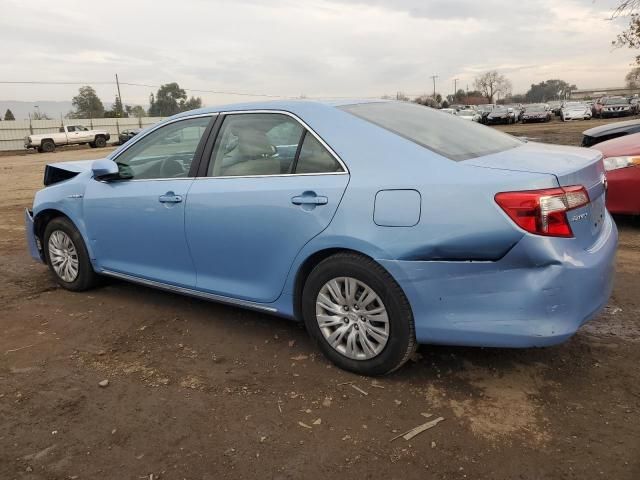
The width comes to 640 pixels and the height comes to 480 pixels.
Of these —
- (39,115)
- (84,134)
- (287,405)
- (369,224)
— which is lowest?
(287,405)

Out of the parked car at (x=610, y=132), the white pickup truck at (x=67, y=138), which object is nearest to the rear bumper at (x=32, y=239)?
the parked car at (x=610, y=132)

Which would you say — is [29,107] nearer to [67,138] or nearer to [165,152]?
[67,138]

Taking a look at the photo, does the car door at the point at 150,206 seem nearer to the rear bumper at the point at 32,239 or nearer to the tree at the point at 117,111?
the rear bumper at the point at 32,239

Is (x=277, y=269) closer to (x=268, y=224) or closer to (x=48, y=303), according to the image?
(x=268, y=224)

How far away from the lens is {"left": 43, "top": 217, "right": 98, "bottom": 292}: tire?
15.5ft

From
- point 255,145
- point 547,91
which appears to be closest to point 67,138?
point 255,145

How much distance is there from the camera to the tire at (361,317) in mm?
2959

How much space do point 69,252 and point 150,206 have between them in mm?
1347

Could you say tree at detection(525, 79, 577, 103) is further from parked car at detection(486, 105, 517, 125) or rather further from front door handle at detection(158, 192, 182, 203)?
front door handle at detection(158, 192, 182, 203)

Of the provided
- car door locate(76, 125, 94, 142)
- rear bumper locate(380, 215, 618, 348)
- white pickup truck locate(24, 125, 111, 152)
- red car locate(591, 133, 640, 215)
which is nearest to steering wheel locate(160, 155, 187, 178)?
rear bumper locate(380, 215, 618, 348)

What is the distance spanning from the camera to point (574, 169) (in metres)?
2.84

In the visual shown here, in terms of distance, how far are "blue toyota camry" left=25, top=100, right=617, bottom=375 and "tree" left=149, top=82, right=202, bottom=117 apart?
195 ft

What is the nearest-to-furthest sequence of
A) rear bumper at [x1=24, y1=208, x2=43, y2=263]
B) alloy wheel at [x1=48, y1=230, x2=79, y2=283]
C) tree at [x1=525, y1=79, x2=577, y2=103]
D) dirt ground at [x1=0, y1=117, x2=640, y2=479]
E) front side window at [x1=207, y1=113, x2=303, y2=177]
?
1. dirt ground at [x1=0, y1=117, x2=640, y2=479]
2. front side window at [x1=207, y1=113, x2=303, y2=177]
3. alloy wheel at [x1=48, y1=230, x2=79, y2=283]
4. rear bumper at [x1=24, y1=208, x2=43, y2=263]
5. tree at [x1=525, y1=79, x2=577, y2=103]

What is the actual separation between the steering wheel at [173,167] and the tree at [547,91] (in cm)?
13065
